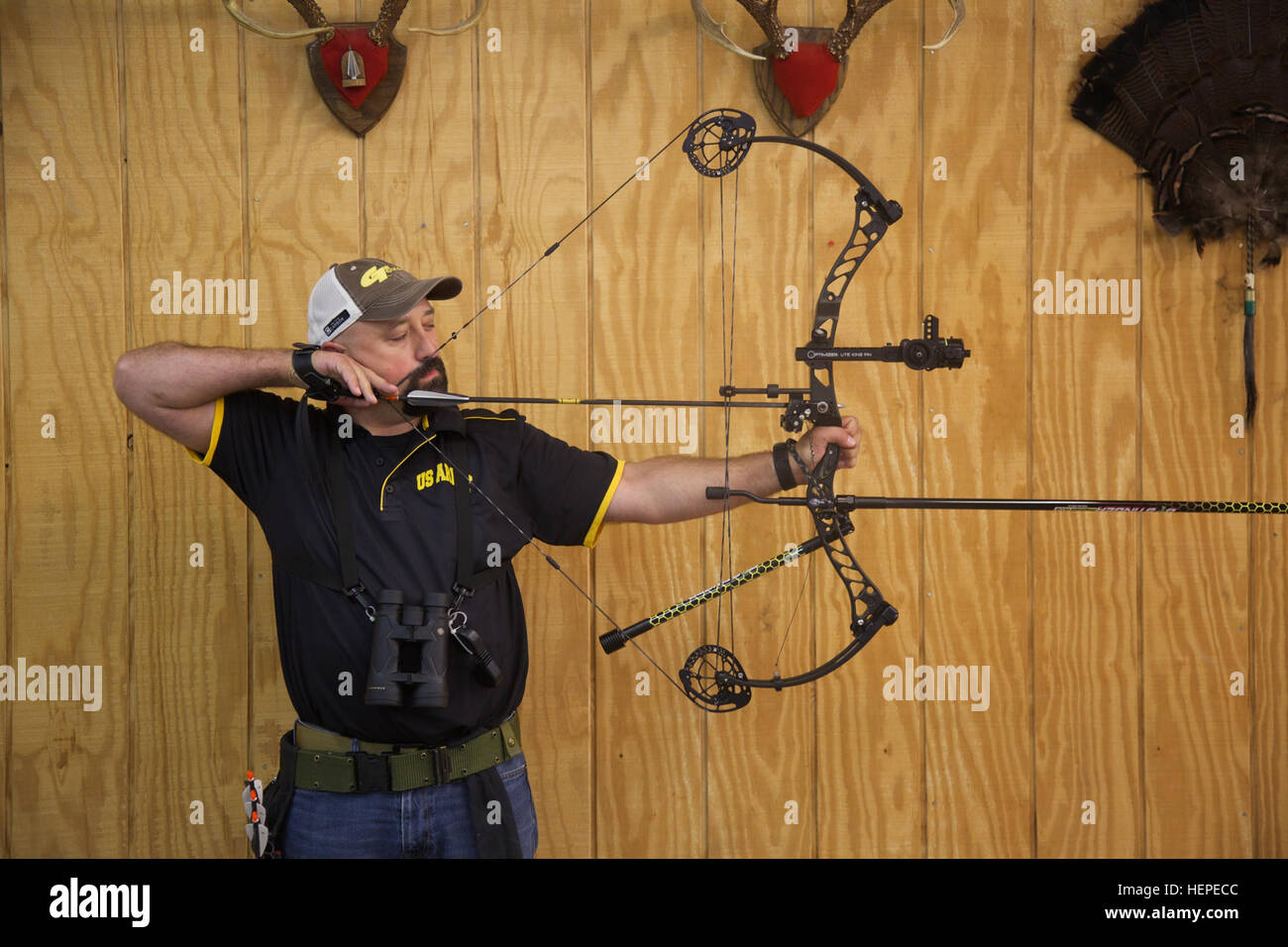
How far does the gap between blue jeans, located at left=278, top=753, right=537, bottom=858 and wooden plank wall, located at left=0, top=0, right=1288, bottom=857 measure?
0.47m

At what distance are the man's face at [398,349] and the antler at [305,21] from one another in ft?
2.00

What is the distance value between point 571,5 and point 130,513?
4.45 feet

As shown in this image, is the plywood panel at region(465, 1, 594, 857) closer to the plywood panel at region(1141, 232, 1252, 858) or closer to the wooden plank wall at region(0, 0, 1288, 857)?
the wooden plank wall at region(0, 0, 1288, 857)

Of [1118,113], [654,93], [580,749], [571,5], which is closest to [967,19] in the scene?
[1118,113]

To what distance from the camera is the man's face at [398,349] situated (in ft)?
6.13

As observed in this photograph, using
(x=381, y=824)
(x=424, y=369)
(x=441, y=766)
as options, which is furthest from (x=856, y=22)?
(x=381, y=824)

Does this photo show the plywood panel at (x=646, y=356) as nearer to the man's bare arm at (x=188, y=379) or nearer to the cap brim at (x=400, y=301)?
the cap brim at (x=400, y=301)

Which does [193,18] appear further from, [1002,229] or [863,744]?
[863,744]

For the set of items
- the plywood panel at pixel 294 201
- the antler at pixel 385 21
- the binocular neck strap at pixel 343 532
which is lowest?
the binocular neck strap at pixel 343 532

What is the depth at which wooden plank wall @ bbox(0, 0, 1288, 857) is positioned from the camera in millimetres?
2248

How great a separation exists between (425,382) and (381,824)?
727 mm

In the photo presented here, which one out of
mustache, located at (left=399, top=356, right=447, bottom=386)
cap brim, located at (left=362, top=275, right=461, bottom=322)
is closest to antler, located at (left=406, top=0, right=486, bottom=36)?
cap brim, located at (left=362, top=275, right=461, bottom=322)

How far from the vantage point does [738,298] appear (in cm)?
227

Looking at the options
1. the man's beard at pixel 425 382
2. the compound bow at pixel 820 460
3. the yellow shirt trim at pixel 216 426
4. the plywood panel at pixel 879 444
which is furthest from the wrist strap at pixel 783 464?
the yellow shirt trim at pixel 216 426
